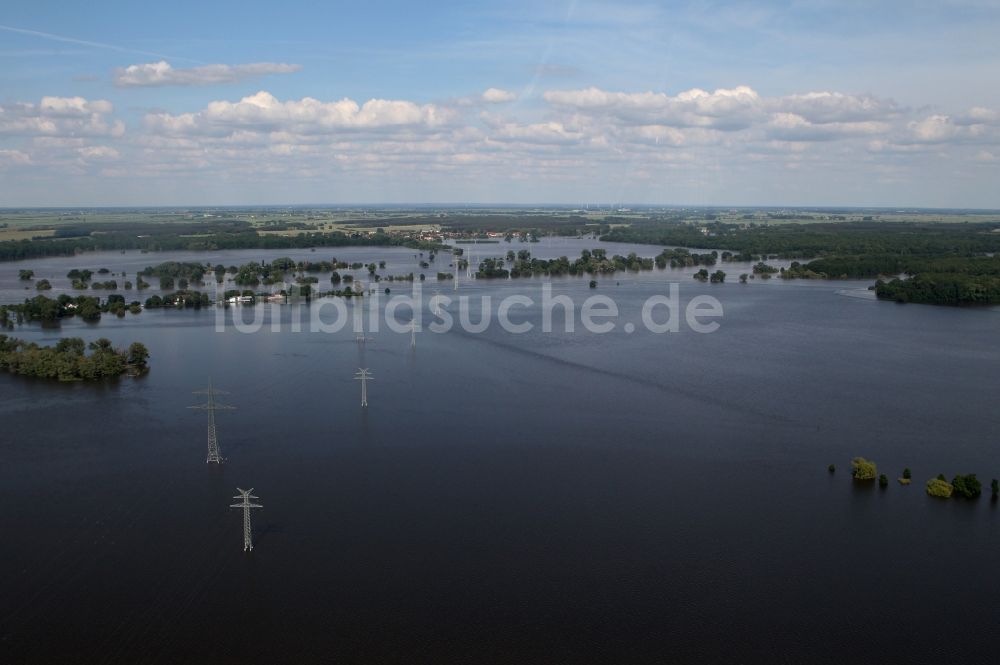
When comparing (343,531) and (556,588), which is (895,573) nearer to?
(556,588)

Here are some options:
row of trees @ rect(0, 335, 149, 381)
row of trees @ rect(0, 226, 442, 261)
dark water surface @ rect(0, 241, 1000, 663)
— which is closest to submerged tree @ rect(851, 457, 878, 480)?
dark water surface @ rect(0, 241, 1000, 663)

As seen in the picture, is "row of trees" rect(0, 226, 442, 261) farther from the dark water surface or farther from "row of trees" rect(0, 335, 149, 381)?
the dark water surface

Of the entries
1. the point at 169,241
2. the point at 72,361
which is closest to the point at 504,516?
the point at 72,361

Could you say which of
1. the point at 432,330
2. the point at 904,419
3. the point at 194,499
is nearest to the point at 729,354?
the point at 904,419

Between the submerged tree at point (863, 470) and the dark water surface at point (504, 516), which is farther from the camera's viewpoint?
the submerged tree at point (863, 470)

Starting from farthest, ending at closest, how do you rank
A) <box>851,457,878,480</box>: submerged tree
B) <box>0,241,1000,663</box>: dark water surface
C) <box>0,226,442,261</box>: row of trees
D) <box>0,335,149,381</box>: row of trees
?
<box>0,226,442,261</box>: row of trees, <box>0,335,149,381</box>: row of trees, <box>851,457,878,480</box>: submerged tree, <box>0,241,1000,663</box>: dark water surface

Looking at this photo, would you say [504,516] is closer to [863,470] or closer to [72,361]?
[863,470]

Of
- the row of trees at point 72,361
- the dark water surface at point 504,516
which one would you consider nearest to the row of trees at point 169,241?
the row of trees at point 72,361

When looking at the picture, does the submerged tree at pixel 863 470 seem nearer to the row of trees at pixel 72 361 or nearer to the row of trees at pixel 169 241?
the row of trees at pixel 72 361

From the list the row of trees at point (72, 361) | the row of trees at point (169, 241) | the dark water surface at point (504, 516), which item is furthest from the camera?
the row of trees at point (169, 241)
